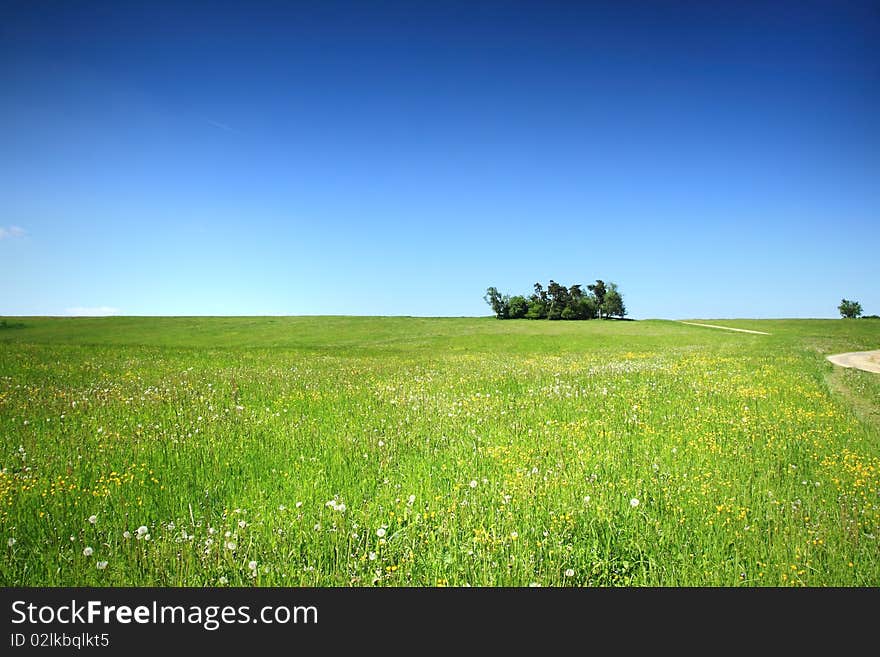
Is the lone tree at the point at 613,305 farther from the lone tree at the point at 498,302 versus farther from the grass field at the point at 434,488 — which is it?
the grass field at the point at 434,488

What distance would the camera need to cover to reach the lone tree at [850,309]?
4156 inches

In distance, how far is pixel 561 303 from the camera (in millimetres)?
114562

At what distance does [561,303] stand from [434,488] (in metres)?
114

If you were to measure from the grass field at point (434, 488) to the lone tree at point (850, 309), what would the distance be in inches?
5056

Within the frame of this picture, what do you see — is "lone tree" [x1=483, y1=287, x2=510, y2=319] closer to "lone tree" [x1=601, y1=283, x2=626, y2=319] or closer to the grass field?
"lone tree" [x1=601, y1=283, x2=626, y2=319]

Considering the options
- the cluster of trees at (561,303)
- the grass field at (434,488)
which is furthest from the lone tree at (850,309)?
the grass field at (434,488)

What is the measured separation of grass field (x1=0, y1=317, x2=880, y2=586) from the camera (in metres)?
3.73

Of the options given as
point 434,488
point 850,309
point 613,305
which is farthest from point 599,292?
A: point 434,488

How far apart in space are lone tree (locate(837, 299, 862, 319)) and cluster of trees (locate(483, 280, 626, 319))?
161ft

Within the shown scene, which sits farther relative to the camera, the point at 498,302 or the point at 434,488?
the point at 498,302

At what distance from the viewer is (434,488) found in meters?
5.31

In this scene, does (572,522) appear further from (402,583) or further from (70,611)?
(70,611)

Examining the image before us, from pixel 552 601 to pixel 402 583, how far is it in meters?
1.16

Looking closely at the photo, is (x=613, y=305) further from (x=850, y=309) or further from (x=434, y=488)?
(x=434, y=488)
